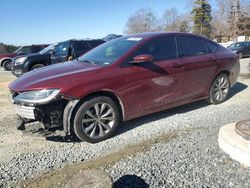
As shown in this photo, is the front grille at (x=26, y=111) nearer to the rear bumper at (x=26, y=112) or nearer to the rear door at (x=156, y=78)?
the rear bumper at (x=26, y=112)

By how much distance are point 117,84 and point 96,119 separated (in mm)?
646

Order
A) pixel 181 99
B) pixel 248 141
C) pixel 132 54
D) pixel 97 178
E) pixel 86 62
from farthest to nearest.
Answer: pixel 181 99
pixel 86 62
pixel 132 54
pixel 248 141
pixel 97 178

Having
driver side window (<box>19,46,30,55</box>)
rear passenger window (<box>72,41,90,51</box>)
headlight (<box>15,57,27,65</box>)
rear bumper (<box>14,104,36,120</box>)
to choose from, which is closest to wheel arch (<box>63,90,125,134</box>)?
rear bumper (<box>14,104,36,120</box>)

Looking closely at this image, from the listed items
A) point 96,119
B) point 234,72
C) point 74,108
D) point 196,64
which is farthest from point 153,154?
point 234,72

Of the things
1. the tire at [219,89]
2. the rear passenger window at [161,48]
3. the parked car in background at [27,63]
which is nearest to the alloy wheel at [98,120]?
the rear passenger window at [161,48]

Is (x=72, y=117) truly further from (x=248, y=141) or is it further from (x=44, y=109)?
(x=248, y=141)

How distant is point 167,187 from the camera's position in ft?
9.52

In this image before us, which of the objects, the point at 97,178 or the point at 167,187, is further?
the point at 167,187

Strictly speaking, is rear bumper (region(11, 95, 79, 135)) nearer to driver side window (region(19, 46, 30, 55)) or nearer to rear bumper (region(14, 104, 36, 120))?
rear bumper (region(14, 104, 36, 120))

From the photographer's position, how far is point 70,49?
36.2ft

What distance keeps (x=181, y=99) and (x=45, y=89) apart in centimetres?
263

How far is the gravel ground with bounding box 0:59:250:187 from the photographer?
308 cm

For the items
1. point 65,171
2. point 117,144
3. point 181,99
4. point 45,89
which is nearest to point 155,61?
point 181,99

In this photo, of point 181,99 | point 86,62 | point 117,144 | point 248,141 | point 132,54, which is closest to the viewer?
point 248,141
